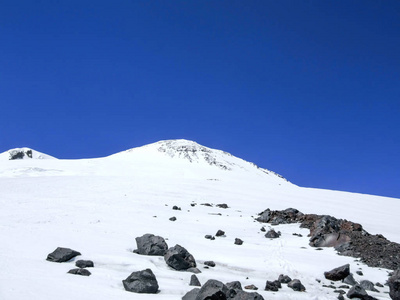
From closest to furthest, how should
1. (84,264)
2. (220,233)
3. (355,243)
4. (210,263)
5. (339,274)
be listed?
(84,264), (339,274), (210,263), (355,243), (220,233)

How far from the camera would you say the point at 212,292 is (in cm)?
725

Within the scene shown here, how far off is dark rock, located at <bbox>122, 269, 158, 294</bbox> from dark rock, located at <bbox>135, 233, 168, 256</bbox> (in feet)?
12.0

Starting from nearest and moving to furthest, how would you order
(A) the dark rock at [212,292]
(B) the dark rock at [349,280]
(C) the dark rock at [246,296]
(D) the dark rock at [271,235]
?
(A) the dark rock at [212,292]
(C) the dark rock at [246,296]
(B) the dark rock at [349,280]
(D) the dark rock at [271,235]

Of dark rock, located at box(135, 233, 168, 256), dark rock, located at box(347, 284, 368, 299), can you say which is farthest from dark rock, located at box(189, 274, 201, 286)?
dark rock, located at box(347, 284, 368, 299)

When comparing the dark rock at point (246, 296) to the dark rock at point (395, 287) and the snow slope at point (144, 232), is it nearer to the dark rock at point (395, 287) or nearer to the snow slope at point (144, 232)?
the snow slope at point (144, 232)

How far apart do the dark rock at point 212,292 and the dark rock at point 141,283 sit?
143 cm

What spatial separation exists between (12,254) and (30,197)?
50.1 feet

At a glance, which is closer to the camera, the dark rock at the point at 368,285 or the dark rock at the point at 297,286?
the dark rock at the point at 297,286

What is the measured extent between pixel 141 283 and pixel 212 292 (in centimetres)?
207

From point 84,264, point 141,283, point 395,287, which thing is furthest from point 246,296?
point 84,264

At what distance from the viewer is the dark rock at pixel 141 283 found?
8.21m

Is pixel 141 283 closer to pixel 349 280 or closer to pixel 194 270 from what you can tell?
pixel 194 270

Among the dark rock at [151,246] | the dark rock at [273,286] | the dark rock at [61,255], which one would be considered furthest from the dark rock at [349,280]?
the dark rock at [61,255]

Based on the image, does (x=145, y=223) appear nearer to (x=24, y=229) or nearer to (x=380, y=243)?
(x=24, y=229)
